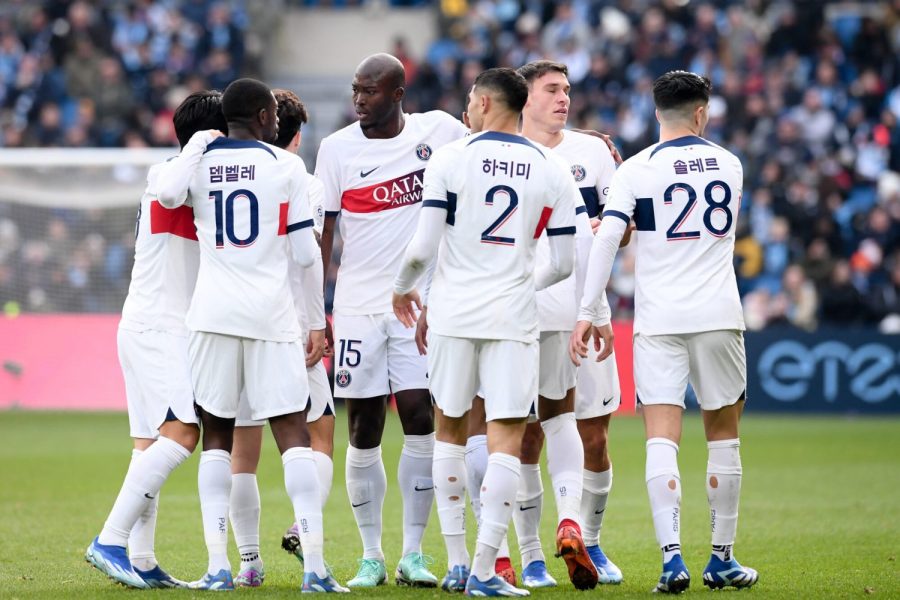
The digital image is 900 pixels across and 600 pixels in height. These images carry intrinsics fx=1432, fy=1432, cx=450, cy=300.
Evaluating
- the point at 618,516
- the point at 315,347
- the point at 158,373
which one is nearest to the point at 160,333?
the point at 158,373

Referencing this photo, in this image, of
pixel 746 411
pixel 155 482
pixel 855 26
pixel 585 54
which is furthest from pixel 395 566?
pixel 855 26

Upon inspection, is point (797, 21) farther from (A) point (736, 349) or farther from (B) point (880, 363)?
(A) point (736, 349)

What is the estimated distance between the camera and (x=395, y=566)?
28.3 feet

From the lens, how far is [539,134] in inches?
325

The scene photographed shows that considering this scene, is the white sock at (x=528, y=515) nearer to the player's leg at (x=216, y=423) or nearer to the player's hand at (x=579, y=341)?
the player's hand at (x=579, y=341)

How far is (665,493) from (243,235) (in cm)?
250

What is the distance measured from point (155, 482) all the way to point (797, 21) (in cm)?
2096

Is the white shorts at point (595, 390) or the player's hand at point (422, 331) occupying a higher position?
the player's hand at point (422, 331)

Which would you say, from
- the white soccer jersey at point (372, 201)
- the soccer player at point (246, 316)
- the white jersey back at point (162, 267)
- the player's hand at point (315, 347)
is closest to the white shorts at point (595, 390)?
the white soccer jersey at point (372, 201)

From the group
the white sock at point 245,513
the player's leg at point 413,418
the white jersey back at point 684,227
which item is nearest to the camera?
the white jersey back at point 684,227

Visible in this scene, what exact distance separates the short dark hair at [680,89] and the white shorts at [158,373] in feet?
9.34

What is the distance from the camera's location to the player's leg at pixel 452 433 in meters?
7.12

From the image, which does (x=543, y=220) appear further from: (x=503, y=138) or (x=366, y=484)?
(x=366, y=484)

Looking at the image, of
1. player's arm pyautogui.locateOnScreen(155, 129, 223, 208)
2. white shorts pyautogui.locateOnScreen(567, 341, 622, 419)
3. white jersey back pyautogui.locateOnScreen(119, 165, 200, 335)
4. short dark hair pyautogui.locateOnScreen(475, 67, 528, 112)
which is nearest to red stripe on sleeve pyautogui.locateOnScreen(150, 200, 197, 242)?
white jersey back pyautogui.locateOnScreen(119, 165, 200, 335)
